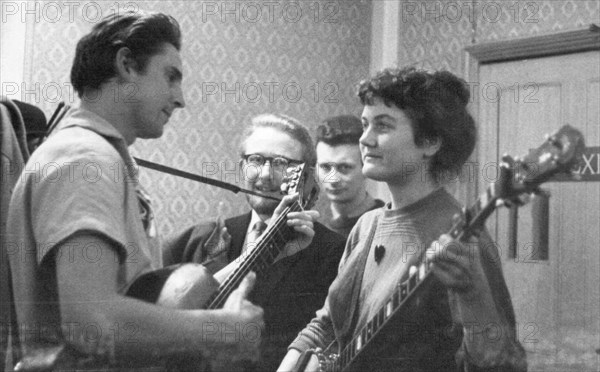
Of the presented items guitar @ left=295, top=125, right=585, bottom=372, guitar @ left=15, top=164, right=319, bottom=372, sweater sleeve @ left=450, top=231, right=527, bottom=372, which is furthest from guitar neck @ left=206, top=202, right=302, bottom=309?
sweater sleeve @ left=450, top=231, right=527, bottom=372

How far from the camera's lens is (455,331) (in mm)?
819

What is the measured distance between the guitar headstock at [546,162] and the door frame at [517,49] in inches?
3.6

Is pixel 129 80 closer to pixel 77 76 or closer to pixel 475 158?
pixel 77 76

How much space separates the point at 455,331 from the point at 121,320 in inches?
12.8

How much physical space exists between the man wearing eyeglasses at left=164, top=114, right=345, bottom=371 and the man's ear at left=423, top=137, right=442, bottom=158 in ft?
0.47

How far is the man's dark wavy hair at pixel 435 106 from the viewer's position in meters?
0.85

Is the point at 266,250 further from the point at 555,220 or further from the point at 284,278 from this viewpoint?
the point at 555,220

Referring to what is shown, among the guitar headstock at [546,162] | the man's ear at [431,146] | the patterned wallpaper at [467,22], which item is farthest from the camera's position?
the patterned wallpaper at [467,22]

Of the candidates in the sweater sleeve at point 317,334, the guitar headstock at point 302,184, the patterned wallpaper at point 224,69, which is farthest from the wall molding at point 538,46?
the sweater sleeve at point 317,334

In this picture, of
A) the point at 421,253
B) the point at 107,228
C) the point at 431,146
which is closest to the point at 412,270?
the point at 421,253

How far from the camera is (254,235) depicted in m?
0.93

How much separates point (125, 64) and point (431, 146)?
1.07ft

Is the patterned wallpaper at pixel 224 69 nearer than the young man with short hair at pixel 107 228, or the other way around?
the young man with short hair at pixel 107 228

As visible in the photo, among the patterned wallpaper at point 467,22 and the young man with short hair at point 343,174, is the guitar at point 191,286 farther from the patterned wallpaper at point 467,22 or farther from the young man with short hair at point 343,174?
the patterned wallpaper at point 467,22
